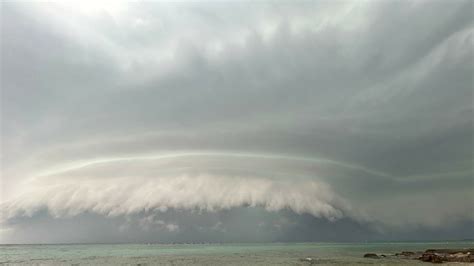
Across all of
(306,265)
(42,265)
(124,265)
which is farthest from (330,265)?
(42,265)

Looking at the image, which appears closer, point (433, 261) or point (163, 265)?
point (163, 265)

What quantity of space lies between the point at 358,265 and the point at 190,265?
32.9 meters

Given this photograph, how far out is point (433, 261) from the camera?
82938mm

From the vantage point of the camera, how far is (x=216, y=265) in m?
73.7

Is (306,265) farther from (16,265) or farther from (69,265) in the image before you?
(16,265)

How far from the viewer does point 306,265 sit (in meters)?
72.2

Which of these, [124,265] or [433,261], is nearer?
[124,265]

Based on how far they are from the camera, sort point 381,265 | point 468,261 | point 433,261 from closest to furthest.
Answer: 1. point 381,265
2. point 468,261
3. point 433,261

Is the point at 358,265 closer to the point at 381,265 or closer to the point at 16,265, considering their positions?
the point at 381,265

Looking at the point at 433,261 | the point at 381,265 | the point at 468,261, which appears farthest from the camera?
the point at 433,261

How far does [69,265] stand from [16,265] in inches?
404

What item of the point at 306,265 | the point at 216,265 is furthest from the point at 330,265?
the point at 216,265

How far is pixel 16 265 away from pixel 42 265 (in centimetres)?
465

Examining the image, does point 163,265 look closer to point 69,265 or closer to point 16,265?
point 69,265
